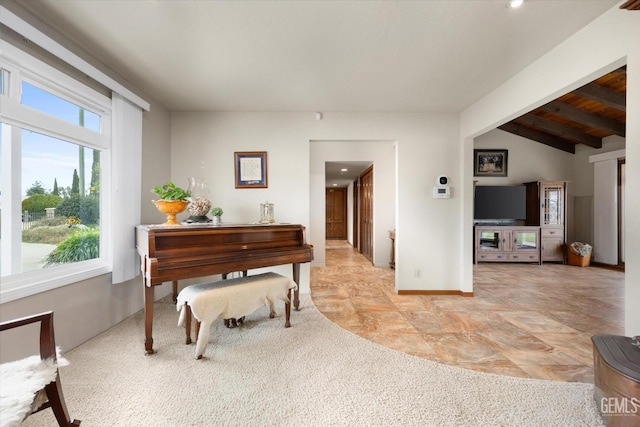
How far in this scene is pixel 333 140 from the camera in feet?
11.4

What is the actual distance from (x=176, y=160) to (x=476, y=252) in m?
6.23

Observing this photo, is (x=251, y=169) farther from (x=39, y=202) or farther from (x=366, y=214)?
(x=366, y=214)

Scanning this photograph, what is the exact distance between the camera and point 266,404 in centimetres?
149

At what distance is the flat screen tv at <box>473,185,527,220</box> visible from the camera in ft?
19.5

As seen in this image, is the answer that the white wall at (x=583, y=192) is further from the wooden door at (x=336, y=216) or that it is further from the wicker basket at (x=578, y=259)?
the wooden door at (x=336, y=216)

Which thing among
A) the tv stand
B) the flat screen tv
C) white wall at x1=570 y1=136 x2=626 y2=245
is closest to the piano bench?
the tv stand

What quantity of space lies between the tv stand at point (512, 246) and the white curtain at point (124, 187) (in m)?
6.38

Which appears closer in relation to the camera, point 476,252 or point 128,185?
point 128,185

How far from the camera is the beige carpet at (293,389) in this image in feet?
4.58

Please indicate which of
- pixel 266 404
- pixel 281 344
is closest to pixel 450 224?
pixel 281 344

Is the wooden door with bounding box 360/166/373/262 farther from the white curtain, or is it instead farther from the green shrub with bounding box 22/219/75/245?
the green shrub with bounding box 22/219/75/245

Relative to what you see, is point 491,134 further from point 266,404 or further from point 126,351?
point 126,351

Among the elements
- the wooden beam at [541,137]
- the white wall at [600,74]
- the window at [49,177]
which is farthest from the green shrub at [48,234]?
the wooden beam at [541,137]

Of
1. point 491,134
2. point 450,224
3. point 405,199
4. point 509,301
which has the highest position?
point 491,134
